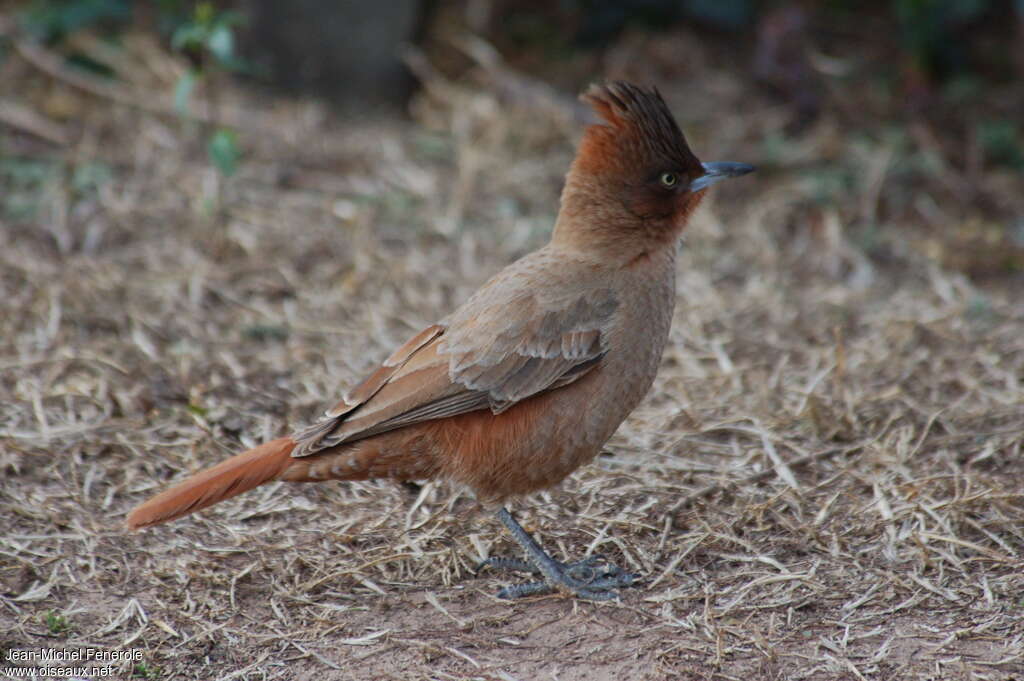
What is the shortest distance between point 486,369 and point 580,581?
2.70 ft

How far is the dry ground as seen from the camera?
13.1 feet

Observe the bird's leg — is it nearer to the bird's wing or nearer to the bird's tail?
the bird's wing

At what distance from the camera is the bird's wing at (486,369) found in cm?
434

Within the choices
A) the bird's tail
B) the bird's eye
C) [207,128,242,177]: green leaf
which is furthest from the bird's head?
[207,128,242,177]: green leaf

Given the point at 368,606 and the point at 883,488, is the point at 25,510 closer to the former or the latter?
the point at 368,606

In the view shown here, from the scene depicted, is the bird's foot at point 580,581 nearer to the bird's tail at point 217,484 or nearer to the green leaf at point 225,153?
the bird's tail at point 217,484

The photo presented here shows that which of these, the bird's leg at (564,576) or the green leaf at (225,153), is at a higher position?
the green leaf at (225,153)

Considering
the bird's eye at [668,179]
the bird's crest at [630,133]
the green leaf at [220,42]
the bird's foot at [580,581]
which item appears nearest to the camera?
the bird's foot at [580,581]

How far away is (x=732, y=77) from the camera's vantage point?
916 cm

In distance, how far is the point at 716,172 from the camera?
4789mm

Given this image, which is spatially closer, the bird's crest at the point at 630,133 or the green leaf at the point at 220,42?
the bird's crest at the point at 630,133

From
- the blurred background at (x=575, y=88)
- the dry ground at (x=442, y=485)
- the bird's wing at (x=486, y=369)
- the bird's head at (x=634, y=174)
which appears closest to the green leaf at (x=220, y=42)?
the blurred background at (x=575, y=88)

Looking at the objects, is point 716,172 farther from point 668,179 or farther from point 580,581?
point 580,581

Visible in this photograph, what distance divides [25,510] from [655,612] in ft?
7.79
